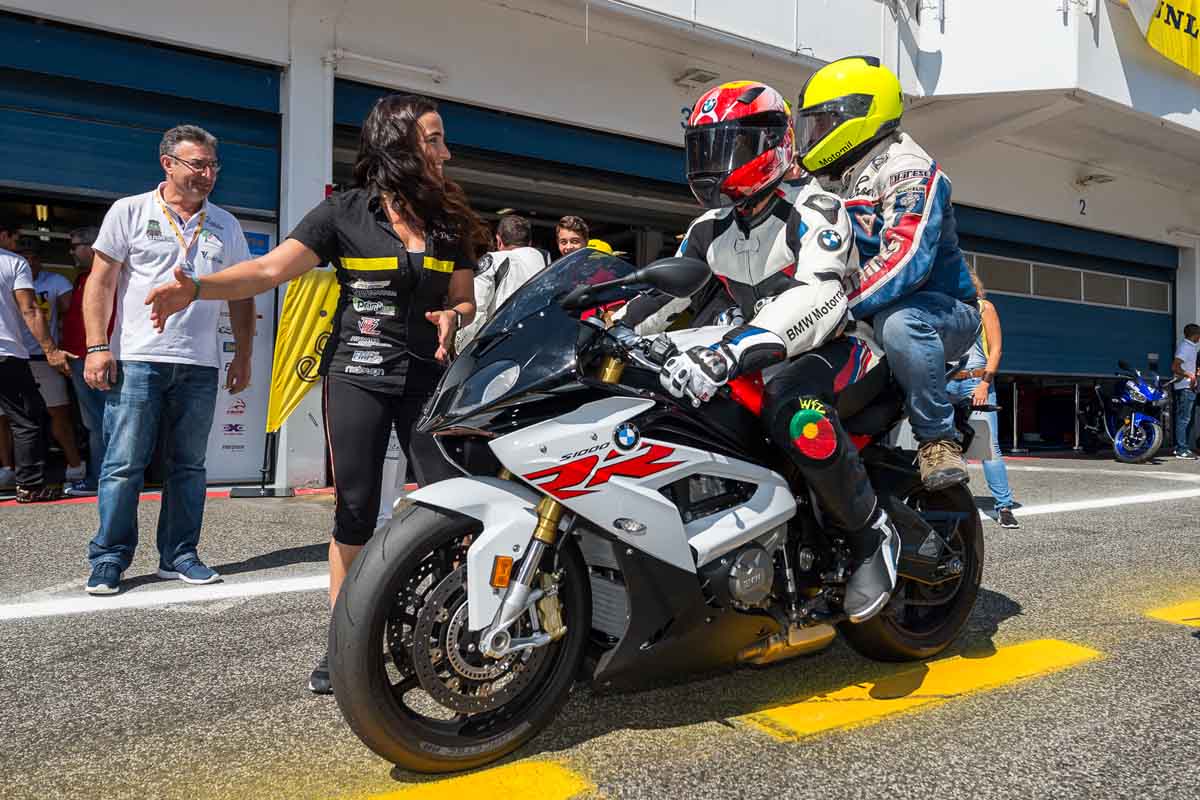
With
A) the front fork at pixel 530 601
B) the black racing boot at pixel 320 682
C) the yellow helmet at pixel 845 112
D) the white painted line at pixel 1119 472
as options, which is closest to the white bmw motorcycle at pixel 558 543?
the front fork at pixel 530 601

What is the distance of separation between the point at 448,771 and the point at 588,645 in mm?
461

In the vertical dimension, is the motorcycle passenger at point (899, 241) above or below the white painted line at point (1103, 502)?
above

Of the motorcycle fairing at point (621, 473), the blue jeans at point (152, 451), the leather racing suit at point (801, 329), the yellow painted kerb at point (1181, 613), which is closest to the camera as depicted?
the motorcycle fairing at point (621, 473)

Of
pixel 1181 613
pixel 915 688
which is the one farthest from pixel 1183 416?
pixel 915 688

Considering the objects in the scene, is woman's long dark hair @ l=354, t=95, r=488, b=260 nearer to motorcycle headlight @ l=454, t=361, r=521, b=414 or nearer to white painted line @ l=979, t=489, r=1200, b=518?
motorcycle headlight @ l=454, t=361, r=521, b=414

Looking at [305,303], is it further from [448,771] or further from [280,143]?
[448,771]

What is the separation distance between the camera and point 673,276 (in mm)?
2160

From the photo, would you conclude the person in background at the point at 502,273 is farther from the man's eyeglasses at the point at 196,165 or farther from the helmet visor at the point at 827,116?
the helmet visor at the point at 827,116

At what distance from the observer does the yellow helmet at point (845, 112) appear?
3197mm

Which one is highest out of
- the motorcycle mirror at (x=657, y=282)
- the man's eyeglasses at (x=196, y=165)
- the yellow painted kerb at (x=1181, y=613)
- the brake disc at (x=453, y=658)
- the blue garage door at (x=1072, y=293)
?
the blue garage door at (x=1072, y=293)

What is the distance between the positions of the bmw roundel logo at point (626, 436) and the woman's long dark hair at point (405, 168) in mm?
1199

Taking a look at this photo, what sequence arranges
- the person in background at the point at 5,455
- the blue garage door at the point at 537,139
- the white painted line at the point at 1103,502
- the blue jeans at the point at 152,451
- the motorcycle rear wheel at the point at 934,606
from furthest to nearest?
the blue garage door at the point at 537,139 < the person in background at the point at 5,455 < the white painted line at the point at 1103,502 < the blue jeans at the point at 152,451 < the motorcycle rear wheel at the point at 934,606

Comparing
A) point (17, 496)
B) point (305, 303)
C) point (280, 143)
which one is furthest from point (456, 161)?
point (17, 496)

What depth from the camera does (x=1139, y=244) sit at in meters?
17.0
